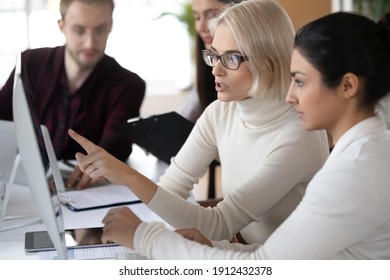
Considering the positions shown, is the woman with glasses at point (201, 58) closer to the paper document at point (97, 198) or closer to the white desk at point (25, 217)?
the white desk at point (25, 217)

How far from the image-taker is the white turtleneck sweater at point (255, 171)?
122 cm

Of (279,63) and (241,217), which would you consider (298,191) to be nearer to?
(241,217)

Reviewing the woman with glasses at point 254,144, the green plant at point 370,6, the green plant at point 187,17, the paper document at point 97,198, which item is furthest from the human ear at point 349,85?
the green plant at point 187,17

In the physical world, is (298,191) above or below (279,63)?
below

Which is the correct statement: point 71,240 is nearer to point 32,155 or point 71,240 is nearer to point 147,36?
point 32,155

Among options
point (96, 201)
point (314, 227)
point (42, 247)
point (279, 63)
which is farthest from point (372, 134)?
point (96, 201)

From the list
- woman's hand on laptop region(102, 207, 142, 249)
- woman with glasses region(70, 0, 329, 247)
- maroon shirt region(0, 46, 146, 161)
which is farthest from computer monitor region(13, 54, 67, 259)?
maroon shirt region(0, 46, 146, 161)

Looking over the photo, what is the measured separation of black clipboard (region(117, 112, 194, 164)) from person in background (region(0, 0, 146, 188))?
6cm

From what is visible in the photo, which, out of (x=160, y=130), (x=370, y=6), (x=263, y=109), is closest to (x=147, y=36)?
(x=370, y=6)

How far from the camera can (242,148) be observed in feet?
4.36

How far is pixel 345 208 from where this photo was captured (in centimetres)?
90

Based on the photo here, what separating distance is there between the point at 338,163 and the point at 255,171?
368mm

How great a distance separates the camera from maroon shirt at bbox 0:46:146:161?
6.02 ft
